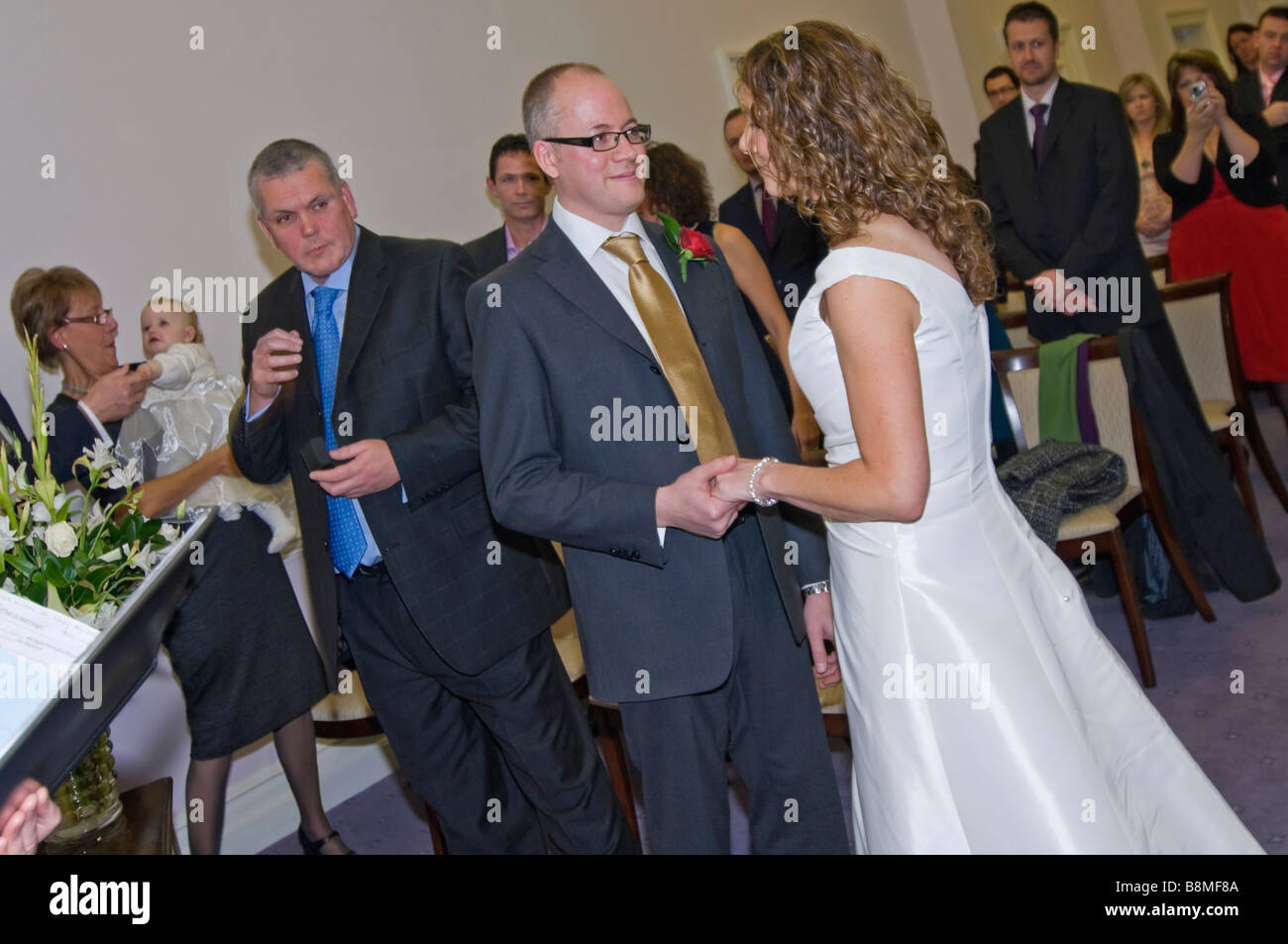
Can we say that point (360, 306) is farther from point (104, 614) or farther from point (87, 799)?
point (87, 799)

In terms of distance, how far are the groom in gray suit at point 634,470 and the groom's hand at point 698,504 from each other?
0.04 feet

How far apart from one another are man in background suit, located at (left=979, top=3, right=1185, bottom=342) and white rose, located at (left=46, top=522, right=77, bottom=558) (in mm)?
3571

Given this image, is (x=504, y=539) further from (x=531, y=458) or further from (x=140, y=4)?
(x=140, y=4)

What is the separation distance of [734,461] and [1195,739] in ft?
6.50

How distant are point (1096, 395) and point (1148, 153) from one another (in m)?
4.11

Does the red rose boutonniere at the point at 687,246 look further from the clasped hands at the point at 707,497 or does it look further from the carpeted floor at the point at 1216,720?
the carpeted floor at the point at 1216,720

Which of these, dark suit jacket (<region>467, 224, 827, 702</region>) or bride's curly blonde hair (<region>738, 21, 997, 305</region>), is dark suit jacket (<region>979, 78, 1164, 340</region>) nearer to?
bride's curly blonde hair (<region>738, 21, 997, 305</region>)

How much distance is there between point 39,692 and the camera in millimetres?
1477

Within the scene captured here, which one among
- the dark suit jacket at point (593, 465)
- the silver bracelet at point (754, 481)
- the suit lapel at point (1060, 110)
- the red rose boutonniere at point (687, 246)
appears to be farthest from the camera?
the suit lapel at point (1060, 110)

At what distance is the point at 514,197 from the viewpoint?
13.7 ft

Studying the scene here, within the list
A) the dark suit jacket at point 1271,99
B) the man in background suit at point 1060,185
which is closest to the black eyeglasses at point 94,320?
the man in background suit at point 1060,185

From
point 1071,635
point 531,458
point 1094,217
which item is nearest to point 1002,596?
point 1071,635

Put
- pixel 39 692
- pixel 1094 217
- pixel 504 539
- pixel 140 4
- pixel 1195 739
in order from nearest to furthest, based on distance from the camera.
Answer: pixel 39 692, pixel 504 539, pixel 1195 739, pixel 140 4, pixel 1094 217

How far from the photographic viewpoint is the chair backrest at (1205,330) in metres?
4.53
